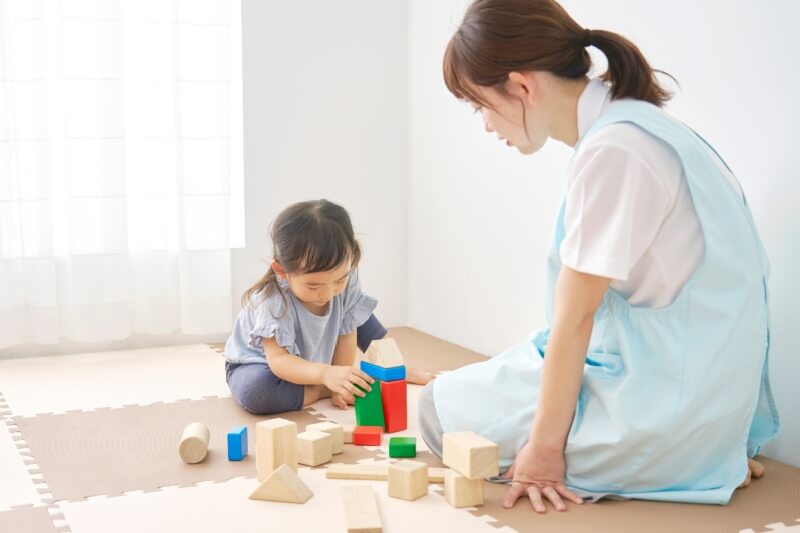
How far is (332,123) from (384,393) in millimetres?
1295

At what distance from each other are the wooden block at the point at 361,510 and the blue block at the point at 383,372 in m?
0.41

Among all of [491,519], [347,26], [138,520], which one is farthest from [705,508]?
[347,26]

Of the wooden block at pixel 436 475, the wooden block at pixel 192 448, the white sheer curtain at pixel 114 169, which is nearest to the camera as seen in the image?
the wooden block at pixel 436 475

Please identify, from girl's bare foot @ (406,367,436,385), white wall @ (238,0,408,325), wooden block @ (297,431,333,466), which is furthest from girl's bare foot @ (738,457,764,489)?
white wall @ (238,0,408,325)

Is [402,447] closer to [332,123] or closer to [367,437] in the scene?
[367,437]

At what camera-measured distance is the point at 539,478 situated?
1.50 meters

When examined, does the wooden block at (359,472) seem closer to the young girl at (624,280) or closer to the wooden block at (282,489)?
the wooden block at (282,489)

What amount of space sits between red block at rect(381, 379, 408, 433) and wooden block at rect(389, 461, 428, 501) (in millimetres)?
362

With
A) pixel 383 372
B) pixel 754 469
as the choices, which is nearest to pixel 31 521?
pixel 383 372

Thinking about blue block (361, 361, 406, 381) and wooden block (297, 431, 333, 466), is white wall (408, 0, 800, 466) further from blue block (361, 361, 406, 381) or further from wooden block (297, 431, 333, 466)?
wooden block (297, 431, 333, 466)

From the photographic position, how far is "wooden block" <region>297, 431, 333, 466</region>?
1.66 m

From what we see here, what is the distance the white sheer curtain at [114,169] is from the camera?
8.42ft

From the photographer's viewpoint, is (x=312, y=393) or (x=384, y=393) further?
(x=312, y=393)

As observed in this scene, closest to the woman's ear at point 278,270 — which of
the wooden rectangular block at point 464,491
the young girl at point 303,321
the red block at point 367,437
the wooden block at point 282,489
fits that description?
the young girl at point 303,321
